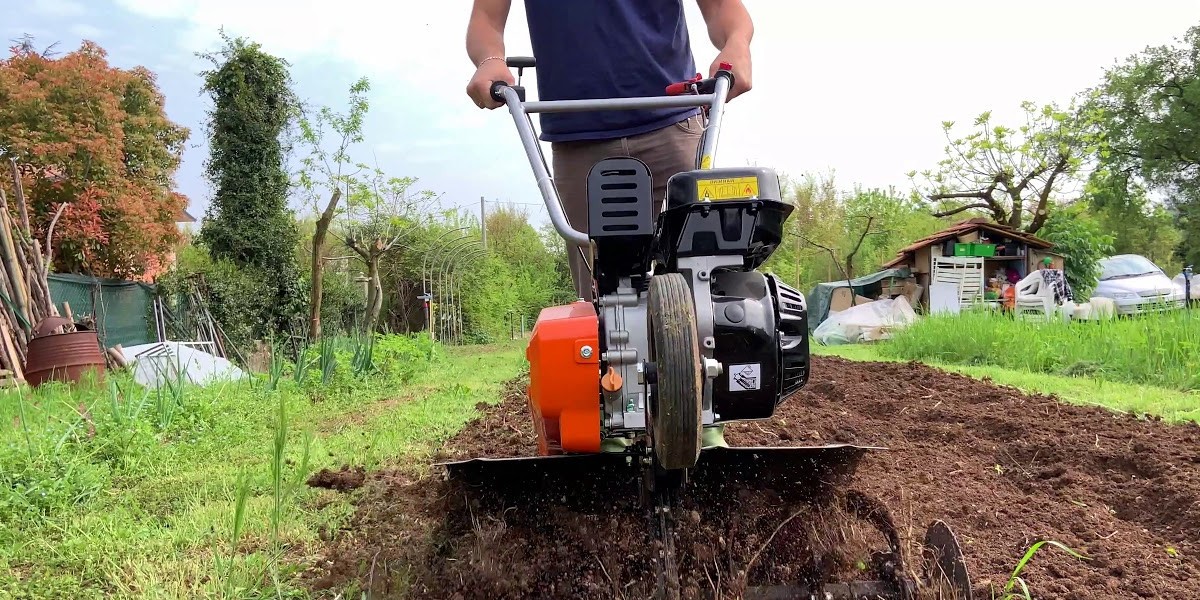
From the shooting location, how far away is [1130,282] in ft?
59.3

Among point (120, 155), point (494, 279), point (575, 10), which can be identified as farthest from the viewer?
point (494, 279)

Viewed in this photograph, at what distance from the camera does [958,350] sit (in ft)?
29.2

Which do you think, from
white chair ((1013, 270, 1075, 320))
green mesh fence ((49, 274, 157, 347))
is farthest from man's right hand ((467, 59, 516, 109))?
white chair ((1013, 270, 1075, 320))

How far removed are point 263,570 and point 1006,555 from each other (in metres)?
2.14

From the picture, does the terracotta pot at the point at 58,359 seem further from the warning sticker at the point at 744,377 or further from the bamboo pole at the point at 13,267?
the warning sticker at the point at 744,377

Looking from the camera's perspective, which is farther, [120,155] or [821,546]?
[120,155]

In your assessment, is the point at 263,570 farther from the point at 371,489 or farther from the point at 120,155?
the point at 120,155

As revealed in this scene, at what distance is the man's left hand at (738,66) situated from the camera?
2338mm

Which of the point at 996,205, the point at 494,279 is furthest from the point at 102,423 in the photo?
the point at 996,205

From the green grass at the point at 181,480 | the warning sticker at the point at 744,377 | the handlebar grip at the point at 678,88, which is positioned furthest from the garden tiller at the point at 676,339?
the green grass at the point at 181,480

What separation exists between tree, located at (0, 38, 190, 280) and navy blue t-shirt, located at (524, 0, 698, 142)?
448 inches

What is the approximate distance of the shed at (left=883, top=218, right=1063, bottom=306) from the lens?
635 inches

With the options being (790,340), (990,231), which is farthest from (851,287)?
(790,340)

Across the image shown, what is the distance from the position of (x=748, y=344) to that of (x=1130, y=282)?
2054 cm
